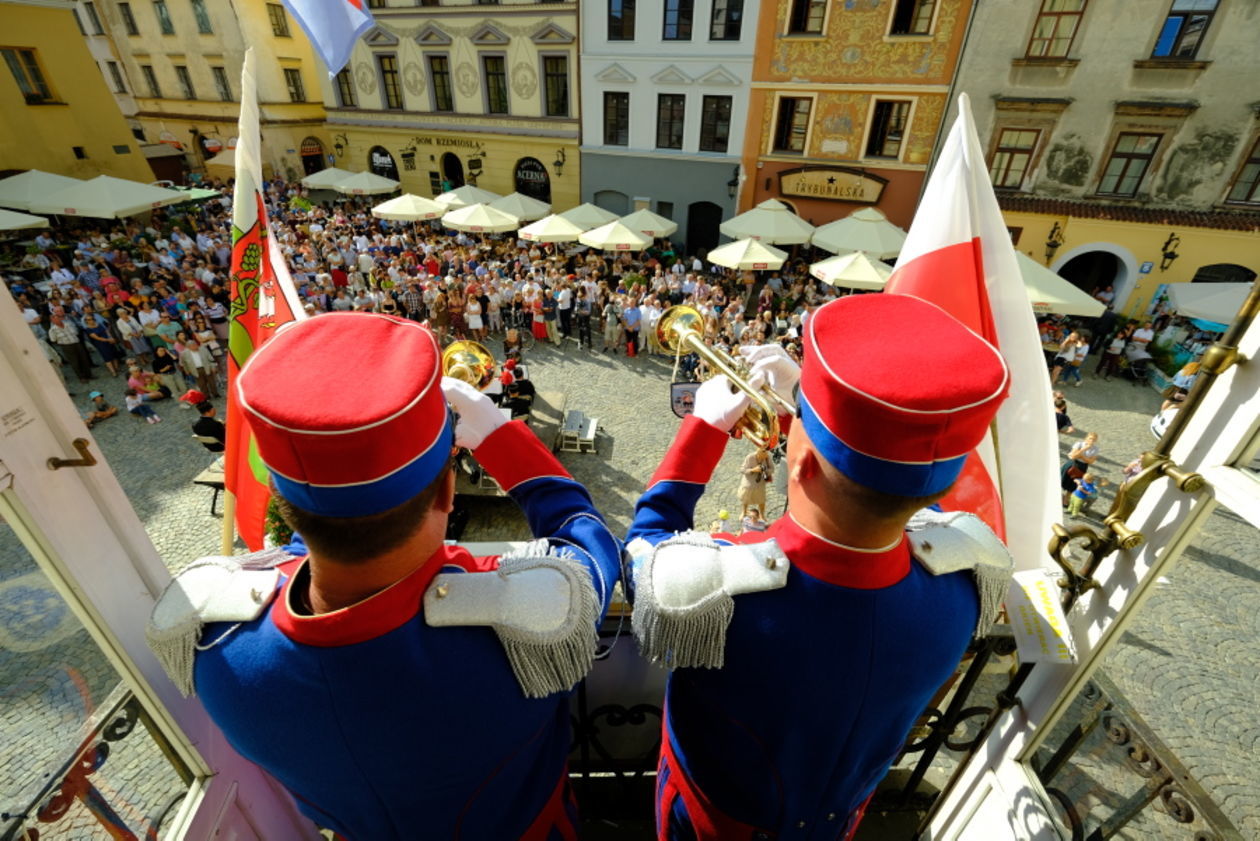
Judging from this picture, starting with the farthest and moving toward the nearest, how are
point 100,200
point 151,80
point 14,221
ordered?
point 151,80
point 100,200
point 14,221

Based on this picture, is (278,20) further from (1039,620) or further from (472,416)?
(1039,620)

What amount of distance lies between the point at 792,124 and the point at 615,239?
24.1 feet

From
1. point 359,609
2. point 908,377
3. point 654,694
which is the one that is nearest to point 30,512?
point 359,609

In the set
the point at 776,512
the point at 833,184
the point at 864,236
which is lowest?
the point at 776,512

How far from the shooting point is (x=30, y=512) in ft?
5.54

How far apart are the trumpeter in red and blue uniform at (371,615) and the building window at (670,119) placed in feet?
65.8

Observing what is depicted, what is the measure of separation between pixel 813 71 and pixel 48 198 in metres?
20.6

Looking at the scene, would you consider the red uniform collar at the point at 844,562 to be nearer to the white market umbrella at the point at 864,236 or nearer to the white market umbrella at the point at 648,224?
the white market umbrella at the point at 864,236

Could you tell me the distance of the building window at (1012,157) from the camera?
1550cm

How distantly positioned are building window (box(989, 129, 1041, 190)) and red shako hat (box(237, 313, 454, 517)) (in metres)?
18.7

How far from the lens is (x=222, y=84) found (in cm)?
2867

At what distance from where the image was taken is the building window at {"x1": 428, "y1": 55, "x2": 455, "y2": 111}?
22531mm

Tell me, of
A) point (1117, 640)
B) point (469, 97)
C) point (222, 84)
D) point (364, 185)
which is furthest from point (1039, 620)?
point (222, 84)

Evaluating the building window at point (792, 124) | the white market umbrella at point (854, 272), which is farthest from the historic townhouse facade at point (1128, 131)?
the white market umbrella at point (854, 272)
